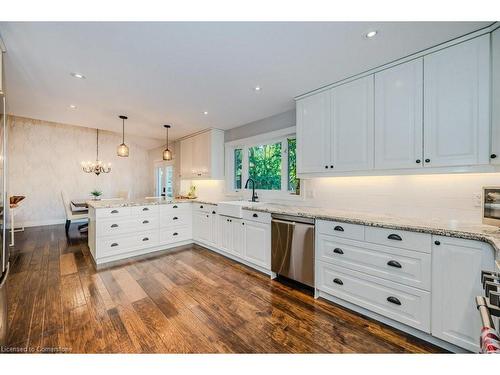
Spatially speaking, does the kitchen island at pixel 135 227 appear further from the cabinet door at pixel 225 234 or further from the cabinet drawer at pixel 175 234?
the cabinet door at pixel 225 234

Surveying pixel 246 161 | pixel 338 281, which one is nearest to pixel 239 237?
pixel 338 281

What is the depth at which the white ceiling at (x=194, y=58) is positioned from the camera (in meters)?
1.63

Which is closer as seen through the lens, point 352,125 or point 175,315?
point 175,315

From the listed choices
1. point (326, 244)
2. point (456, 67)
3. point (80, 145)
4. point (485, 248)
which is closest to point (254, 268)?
point (326, 244)

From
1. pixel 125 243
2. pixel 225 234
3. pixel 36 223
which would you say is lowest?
pixel 36 223

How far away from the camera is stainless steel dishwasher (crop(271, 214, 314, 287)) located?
2309mm

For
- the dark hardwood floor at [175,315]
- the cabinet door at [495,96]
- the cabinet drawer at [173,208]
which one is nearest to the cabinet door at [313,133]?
the cabinet door at [495,96]

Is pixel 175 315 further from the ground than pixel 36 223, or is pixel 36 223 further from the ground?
pixel 36 223

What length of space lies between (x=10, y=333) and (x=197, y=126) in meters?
3.74

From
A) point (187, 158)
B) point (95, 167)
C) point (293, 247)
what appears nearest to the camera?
point (293, 247)

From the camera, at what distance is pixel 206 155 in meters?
4.54

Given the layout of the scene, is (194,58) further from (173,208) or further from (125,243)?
(125,243)

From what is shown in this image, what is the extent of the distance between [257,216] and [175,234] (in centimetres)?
194

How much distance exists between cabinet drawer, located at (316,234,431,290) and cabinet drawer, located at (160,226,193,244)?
2.73 meters
